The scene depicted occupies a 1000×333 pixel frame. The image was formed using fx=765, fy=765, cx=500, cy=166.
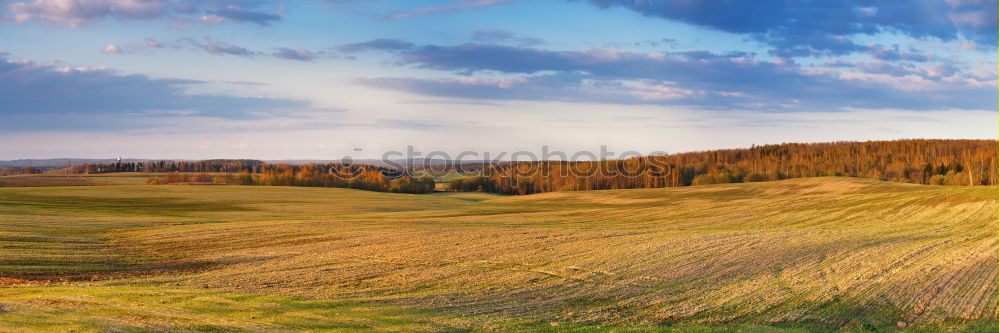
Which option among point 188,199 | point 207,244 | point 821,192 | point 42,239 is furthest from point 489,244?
point 188,199

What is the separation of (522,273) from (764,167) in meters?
137

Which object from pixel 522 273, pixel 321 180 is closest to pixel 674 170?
pixel 321 180

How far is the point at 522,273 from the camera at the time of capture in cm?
2781

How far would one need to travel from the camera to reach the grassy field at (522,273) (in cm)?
1950

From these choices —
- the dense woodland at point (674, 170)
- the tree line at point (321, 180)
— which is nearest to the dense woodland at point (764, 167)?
the dense woodland at point (674, 170)

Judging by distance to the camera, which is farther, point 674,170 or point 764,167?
point 764,167

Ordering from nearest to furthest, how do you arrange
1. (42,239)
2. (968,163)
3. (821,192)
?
(42,239) → (821,192) → (968,163)

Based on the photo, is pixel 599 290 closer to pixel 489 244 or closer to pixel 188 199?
pixel 489 244

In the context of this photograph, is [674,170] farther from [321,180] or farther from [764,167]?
[321,180]

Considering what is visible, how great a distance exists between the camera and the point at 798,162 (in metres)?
156

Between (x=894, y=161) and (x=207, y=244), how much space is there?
136 metres

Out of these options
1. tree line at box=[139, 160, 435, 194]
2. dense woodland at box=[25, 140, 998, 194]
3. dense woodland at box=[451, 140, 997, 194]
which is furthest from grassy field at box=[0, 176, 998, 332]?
dense woodland at box=[451, 140, 997, 194]

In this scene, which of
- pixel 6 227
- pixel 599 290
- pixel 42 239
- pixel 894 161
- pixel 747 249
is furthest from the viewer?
pixel 894 161

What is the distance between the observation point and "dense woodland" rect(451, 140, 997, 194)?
418ft
